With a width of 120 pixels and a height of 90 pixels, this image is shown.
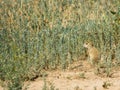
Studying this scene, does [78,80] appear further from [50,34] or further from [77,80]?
[50,34]

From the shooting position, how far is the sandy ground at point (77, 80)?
619 centimetres

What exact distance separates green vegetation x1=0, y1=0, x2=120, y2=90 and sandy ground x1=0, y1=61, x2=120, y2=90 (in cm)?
22

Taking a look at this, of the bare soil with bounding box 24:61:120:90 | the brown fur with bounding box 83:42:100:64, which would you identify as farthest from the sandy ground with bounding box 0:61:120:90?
the brown fur with bounding box 83:42:100:64

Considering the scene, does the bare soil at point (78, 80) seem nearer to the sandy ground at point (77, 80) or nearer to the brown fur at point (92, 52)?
the sandy ground at point (77, 80)

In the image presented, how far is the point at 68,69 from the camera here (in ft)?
24.3

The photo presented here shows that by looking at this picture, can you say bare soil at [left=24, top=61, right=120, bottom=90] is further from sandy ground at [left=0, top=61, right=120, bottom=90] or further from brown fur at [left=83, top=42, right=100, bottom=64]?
brown fur at [left=83, top=42, right=100, bottom=64]

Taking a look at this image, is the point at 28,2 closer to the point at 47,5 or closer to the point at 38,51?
the point at 47,5

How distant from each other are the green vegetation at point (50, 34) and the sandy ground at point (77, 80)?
0.71ft

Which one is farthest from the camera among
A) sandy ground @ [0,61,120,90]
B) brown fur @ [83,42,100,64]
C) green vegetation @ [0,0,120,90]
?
brown fur @ [83,42,100,64]

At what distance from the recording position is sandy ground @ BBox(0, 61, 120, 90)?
6.19 meters

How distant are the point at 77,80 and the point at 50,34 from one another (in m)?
2.07

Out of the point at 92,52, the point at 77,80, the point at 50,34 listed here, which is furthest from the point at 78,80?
the point at 50,34

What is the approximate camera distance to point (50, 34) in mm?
8391

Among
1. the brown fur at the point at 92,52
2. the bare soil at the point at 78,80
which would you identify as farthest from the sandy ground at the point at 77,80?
the brown fur at the point at 92,52
